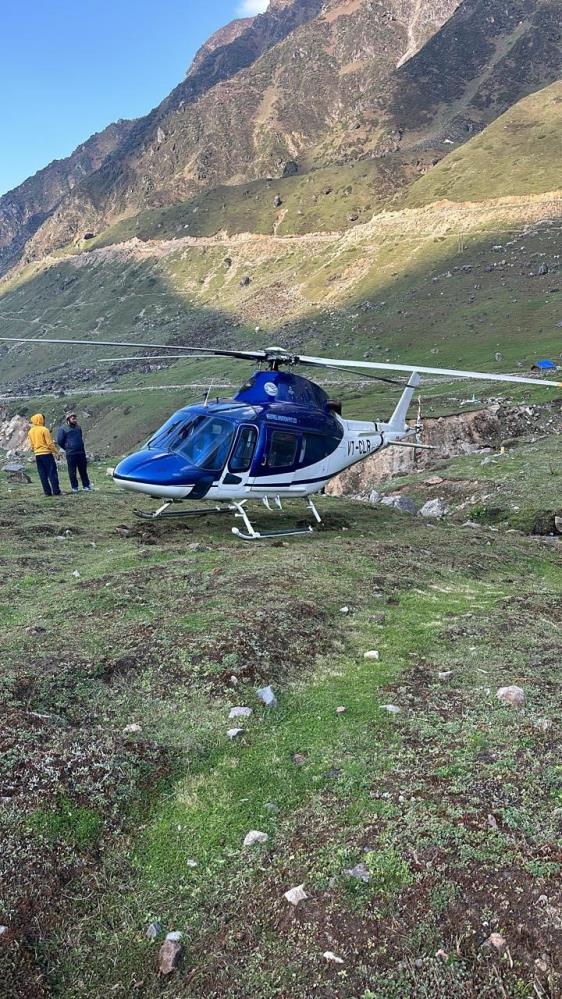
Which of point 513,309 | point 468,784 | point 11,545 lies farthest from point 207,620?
point 513,309

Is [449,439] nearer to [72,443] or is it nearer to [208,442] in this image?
[72,443]

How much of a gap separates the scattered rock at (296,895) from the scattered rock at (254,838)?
1.70 feet

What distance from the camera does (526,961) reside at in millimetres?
3344

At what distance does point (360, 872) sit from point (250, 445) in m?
11.0

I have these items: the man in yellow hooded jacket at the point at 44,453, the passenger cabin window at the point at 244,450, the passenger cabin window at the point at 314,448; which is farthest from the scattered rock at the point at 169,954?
the man in yellow hooded jacket at the point at 44,453

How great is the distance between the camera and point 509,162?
11556 centimetres

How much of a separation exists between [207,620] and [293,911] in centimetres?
434

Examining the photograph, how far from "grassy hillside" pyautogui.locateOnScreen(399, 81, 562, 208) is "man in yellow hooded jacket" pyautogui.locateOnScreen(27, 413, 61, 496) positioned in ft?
362

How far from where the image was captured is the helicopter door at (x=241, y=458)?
1419cm

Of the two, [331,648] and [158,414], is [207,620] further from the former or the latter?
[158,414]

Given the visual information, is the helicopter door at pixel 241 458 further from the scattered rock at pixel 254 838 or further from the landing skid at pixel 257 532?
the scattered rock at pixel 254 838

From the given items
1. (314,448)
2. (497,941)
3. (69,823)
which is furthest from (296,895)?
(314,448)

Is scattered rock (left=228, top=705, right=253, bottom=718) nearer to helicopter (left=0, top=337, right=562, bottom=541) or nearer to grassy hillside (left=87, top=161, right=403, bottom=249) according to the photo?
helicopter (left=0, top=337, right=562, bottom=541)

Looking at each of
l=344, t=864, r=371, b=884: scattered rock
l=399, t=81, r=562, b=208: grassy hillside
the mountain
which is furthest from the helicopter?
l=399, t=81, r=562, b=208: grassy hillside
